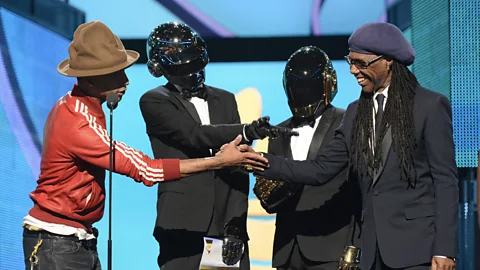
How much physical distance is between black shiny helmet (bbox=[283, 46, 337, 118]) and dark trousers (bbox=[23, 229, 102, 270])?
54.0 inches

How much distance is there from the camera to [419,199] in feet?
11.0

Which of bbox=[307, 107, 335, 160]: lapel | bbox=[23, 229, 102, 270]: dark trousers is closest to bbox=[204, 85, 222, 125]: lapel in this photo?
bbox=[307, 107, 335, 160]: lapel

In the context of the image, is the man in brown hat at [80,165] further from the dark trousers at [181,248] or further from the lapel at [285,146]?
the lapel at [285,146]

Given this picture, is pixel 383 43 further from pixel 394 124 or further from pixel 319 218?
pixel 319 218

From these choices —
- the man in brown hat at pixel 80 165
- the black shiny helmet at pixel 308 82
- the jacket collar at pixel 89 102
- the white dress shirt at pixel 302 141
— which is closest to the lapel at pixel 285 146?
the white dress shirt at pixel 302 141

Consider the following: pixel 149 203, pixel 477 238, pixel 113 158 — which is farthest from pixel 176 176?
pixel 477 238

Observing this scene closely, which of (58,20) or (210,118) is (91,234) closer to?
(210,118)

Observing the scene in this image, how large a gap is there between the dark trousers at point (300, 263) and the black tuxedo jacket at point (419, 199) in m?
0.69

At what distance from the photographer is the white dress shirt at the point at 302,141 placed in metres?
4.23

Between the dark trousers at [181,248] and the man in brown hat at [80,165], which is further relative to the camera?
the dark trousers at [181,248]

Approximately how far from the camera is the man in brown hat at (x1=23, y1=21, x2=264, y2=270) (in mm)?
3434

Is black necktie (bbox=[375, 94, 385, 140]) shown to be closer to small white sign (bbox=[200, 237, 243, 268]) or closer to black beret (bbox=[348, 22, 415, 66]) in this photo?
black beret (bbox=[348, 22, 415, 66])

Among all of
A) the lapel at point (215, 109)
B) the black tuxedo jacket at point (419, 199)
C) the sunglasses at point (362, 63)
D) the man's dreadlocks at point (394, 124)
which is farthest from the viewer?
the lapel at point (215, 109)

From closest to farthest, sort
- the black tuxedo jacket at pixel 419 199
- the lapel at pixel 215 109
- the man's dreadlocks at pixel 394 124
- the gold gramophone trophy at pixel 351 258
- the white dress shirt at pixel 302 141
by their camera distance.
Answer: the black tuxedo jacket at pixel 419 199 < the man's dreadlocks at pixel 394 124 < the gold gramophone trophy at pixel 351 258 < the white dress shirt at pixel 302 141 < the lapel at pixel 215 109
